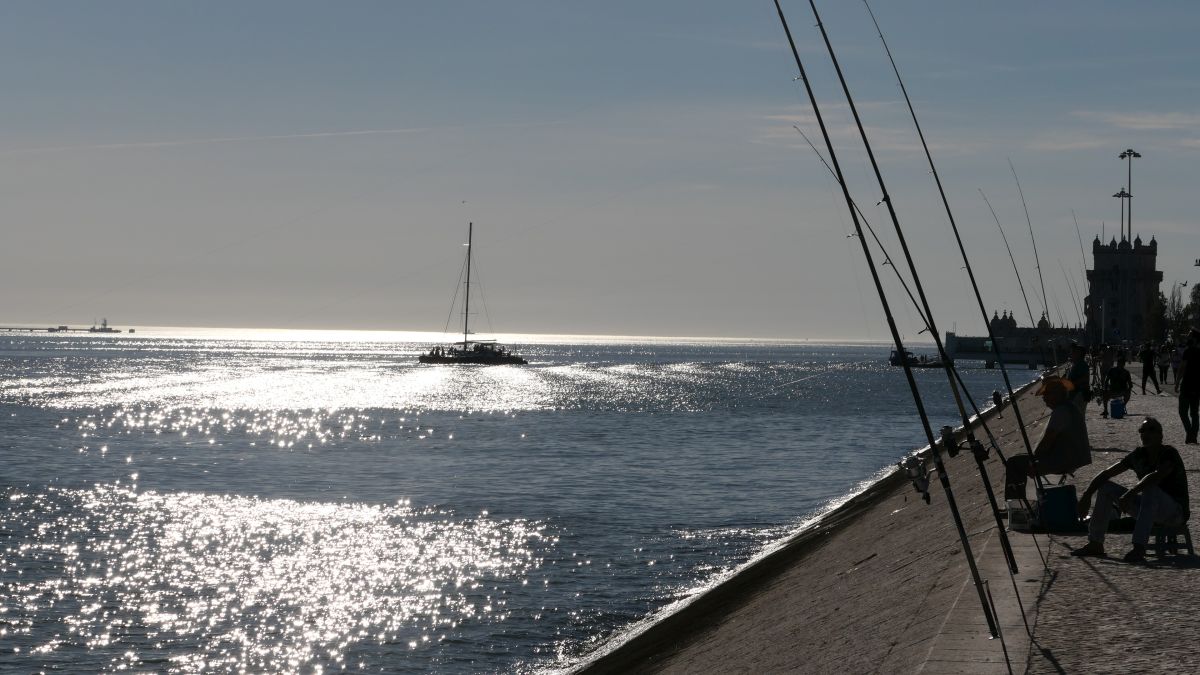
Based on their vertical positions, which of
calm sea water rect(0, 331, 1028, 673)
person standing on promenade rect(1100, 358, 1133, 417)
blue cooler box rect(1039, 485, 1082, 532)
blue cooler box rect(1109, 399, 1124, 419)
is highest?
person standing on promenade rect(1100, 358, 1133, 417)

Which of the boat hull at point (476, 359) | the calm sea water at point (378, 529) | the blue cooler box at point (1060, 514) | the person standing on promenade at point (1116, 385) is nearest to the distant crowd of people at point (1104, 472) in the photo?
the blue cooler box at point (1060, 514)

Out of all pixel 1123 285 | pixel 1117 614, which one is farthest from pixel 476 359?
pixel 1117 614

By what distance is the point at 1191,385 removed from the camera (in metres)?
19.9

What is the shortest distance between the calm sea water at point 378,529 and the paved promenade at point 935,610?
1940mm

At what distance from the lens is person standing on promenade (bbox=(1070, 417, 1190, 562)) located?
10.6 m

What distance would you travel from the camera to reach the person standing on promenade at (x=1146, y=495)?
10.6 m

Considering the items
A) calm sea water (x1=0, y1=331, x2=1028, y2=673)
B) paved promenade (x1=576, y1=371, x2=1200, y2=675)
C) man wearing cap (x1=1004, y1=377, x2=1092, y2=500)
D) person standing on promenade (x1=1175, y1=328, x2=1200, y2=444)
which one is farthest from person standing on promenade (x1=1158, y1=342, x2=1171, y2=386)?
man wearing cap (x1=1004, y1=377, x2=1092, y2=500)

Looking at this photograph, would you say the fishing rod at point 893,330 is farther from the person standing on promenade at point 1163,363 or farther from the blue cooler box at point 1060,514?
the person standing on promenade at point 1163,363

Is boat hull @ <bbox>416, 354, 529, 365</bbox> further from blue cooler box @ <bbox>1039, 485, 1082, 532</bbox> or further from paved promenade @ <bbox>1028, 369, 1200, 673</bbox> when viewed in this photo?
paved promenade @ <bbox>1028, 369, 1200, 673</bbox>

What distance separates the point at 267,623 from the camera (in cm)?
1695

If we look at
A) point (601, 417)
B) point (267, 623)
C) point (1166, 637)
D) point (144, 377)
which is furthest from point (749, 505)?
point (144, 377)

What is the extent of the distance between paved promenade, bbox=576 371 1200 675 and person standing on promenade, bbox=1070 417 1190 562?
236 mm

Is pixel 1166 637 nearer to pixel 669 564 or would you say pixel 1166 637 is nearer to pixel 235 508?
pixel 669 564

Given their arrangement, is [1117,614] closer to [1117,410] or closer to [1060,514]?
[1060,514]
